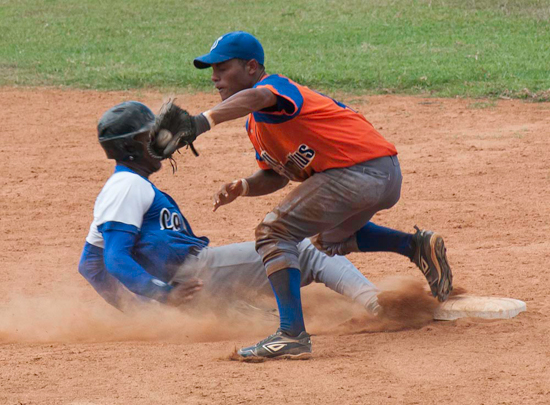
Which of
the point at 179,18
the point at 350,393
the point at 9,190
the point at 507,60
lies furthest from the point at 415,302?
the point at 179,18

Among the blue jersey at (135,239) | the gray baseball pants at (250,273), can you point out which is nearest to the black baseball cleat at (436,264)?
the gray baseball pants at (250,273)

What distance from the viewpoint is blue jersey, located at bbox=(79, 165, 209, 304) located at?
4.63m

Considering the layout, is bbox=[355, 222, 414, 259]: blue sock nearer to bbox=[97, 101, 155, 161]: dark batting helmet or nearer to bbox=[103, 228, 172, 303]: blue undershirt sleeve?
bbox=[103, 228, 172, 303]: blue undershirt sleeve

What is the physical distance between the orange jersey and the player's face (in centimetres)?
19

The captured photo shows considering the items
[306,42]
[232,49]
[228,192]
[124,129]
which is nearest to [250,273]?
[228,192]

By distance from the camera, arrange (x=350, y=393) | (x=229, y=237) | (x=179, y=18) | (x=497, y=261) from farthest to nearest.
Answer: (x=179, y=18), (x=229, y=237), (x=497, y=261), (x=350, y=393)

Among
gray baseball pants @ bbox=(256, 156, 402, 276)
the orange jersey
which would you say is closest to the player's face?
the orange jersey

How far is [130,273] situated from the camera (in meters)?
4.61

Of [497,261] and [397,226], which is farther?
[397,226]

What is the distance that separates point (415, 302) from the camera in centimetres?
526

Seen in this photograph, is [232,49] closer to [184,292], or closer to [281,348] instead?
[184,292]

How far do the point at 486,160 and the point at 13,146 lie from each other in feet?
17.2

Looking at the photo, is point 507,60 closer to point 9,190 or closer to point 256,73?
point 9,190

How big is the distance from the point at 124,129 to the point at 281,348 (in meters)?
1.55
